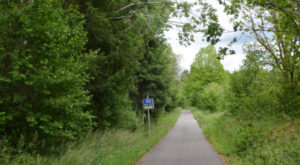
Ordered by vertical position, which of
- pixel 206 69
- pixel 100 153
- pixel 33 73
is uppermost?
pixel 206 69

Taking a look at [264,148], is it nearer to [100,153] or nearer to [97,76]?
[100,153]

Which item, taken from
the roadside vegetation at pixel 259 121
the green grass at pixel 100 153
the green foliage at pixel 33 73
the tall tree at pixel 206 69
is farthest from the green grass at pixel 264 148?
the tall tree at pixel 206 69

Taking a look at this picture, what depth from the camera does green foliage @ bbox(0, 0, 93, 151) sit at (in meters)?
5.02

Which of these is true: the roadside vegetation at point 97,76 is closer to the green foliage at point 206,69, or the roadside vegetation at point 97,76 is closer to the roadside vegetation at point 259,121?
the roadside vegetation at point 259,121

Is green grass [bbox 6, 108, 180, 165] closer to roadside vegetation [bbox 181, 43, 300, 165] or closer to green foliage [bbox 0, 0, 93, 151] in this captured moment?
green foliage [bbox 0, 0, 93, 151]

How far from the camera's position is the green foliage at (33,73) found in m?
5.02

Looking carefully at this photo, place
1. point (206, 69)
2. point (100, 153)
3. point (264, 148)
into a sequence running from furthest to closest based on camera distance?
point (206, 69), point (264, 148), point (100, 153)

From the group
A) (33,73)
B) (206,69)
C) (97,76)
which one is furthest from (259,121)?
(206,69)

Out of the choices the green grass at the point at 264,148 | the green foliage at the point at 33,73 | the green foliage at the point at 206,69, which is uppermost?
the green foliage at the point at 206,69

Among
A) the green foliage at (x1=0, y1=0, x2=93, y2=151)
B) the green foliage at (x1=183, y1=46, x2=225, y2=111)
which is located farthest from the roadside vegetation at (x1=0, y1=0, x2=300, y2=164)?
the green foliage at (x1=183, y1=46, x2=225, y2=111)

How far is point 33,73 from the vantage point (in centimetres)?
532

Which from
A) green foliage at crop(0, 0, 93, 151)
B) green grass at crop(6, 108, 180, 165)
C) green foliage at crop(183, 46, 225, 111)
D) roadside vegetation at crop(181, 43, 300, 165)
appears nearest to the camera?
green foliage at crop(0, 0, 93, 151)

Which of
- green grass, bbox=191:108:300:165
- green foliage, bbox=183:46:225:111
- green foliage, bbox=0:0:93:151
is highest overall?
green foliage, bbox=183:46:225:111

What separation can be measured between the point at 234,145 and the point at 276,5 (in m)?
6.13
